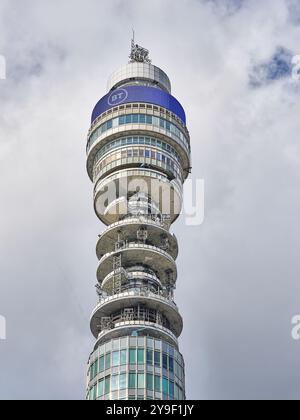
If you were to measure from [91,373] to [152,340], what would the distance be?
11.5 m

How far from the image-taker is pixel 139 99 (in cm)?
15850

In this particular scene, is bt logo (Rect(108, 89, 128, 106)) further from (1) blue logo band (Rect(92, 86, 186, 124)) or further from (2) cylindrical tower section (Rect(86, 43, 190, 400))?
(2) cylindrical tower section (Rect(86, 43, 190, 400))

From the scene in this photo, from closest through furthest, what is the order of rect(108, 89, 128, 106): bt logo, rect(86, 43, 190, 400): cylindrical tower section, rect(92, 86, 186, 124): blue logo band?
rect(86, 43, 190, 400): cylindrical tower section → rect(92, 86, 186, 124): blue logo band → rect(108, 89, 128, 106): bt logo

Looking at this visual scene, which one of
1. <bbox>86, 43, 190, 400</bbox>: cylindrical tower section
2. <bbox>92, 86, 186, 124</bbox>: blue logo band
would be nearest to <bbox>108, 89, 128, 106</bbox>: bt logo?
<bbox>92, 86, 186, 124</bbox>: blue logo band

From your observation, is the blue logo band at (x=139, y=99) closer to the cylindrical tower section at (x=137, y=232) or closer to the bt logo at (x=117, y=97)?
the bt logo at (x=117, y=97)

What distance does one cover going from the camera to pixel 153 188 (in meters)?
151

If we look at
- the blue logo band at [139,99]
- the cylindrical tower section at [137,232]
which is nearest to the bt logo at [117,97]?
the blue logo band at [139,99]

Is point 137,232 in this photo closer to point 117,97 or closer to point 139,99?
point 139,99

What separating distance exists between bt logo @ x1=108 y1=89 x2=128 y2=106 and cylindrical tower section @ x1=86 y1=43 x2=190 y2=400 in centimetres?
29

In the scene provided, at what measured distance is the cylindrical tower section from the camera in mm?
126438

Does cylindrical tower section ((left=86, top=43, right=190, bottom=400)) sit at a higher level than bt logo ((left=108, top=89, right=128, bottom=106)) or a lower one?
lower
